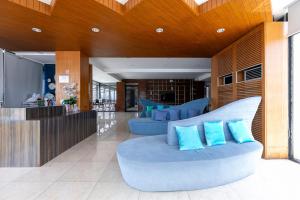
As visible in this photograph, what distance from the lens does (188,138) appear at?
3057 millimetres

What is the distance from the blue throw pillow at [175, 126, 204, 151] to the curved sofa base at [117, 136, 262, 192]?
0.52 ft

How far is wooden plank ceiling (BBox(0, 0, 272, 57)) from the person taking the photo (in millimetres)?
3334

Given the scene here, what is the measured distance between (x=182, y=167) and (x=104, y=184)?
1280 millimetres

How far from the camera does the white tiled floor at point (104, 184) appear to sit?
2465 millimetres

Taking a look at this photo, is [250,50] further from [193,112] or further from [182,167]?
[182,167]

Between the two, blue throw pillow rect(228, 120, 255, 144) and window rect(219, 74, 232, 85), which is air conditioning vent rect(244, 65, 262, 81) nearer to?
window rect(219, 74, 232, 85)

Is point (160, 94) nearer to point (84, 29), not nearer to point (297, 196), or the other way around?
point (84, 29)

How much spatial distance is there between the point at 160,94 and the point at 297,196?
13727 millimetres

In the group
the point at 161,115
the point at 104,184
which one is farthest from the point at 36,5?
the point at 161,115

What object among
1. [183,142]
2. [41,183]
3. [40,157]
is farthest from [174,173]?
[40,157]

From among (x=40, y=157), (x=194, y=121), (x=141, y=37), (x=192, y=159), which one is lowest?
(x=40, y=157)

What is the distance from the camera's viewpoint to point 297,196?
8.18ft

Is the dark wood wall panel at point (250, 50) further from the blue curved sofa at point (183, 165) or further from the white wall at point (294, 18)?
the blue curved sofa at point (183, 165)

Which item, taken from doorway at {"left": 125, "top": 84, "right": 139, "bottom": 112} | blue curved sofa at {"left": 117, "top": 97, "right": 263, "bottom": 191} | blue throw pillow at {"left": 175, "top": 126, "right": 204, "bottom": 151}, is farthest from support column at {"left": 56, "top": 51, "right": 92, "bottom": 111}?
doorway at {"left": 125, "top": 84, "right": 139, "bottom": 112}
